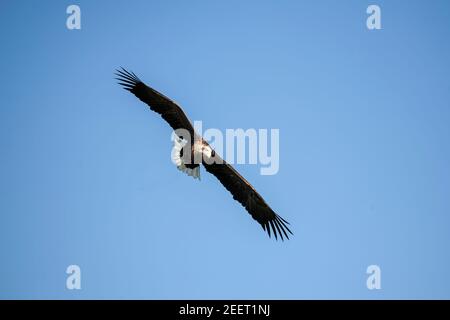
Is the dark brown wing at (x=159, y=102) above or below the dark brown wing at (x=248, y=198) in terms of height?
above

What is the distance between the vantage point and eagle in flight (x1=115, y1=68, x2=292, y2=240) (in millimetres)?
9117

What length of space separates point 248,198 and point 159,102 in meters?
2.40

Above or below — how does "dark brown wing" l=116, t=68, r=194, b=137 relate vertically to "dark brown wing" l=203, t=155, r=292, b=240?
above

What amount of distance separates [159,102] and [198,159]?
1.27 m

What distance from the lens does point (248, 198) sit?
10.0m

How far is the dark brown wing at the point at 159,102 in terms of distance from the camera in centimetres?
899

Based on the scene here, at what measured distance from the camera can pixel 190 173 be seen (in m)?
10.0

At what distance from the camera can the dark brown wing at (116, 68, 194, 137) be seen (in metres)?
8.99

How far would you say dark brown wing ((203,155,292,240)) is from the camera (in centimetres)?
972

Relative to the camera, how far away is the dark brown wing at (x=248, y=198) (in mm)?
9719
